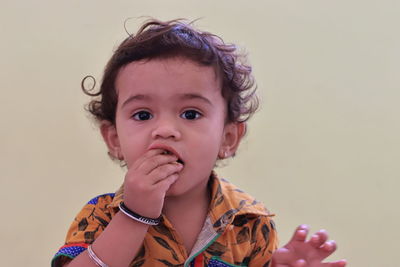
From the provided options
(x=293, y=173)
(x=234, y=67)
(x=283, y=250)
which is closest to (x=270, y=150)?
(x=293, y=173)

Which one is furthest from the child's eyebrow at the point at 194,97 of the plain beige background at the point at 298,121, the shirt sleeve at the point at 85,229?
the plain beige background at the point at 298,121

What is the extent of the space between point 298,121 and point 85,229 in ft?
2.63

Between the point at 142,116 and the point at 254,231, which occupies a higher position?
the point at 142,116

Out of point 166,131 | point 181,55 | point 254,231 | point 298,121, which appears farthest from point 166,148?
point 298,121

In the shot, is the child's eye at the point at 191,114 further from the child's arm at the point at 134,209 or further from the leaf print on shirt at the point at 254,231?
the leaf print on shirt at the point at 254,231

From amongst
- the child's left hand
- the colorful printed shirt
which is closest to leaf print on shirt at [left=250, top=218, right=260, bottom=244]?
the colorful printed shirt

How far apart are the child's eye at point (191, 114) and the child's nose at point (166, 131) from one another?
0.04 metres

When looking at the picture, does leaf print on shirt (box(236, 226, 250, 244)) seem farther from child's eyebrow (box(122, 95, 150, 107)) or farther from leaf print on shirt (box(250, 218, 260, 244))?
child's eyebrow (box(122, 95, 150, 107))

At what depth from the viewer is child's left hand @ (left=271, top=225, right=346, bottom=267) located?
763 millimetres

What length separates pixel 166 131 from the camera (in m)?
0.76

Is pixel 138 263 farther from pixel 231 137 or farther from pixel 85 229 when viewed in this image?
pixel 231 137

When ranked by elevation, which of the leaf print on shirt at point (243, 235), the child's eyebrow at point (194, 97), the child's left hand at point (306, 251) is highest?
the child's eyebrow at point (194, 97)

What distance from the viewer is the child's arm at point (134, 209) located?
2.42 feet

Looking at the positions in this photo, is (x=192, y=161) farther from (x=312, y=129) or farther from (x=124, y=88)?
(x=312, y=129)
